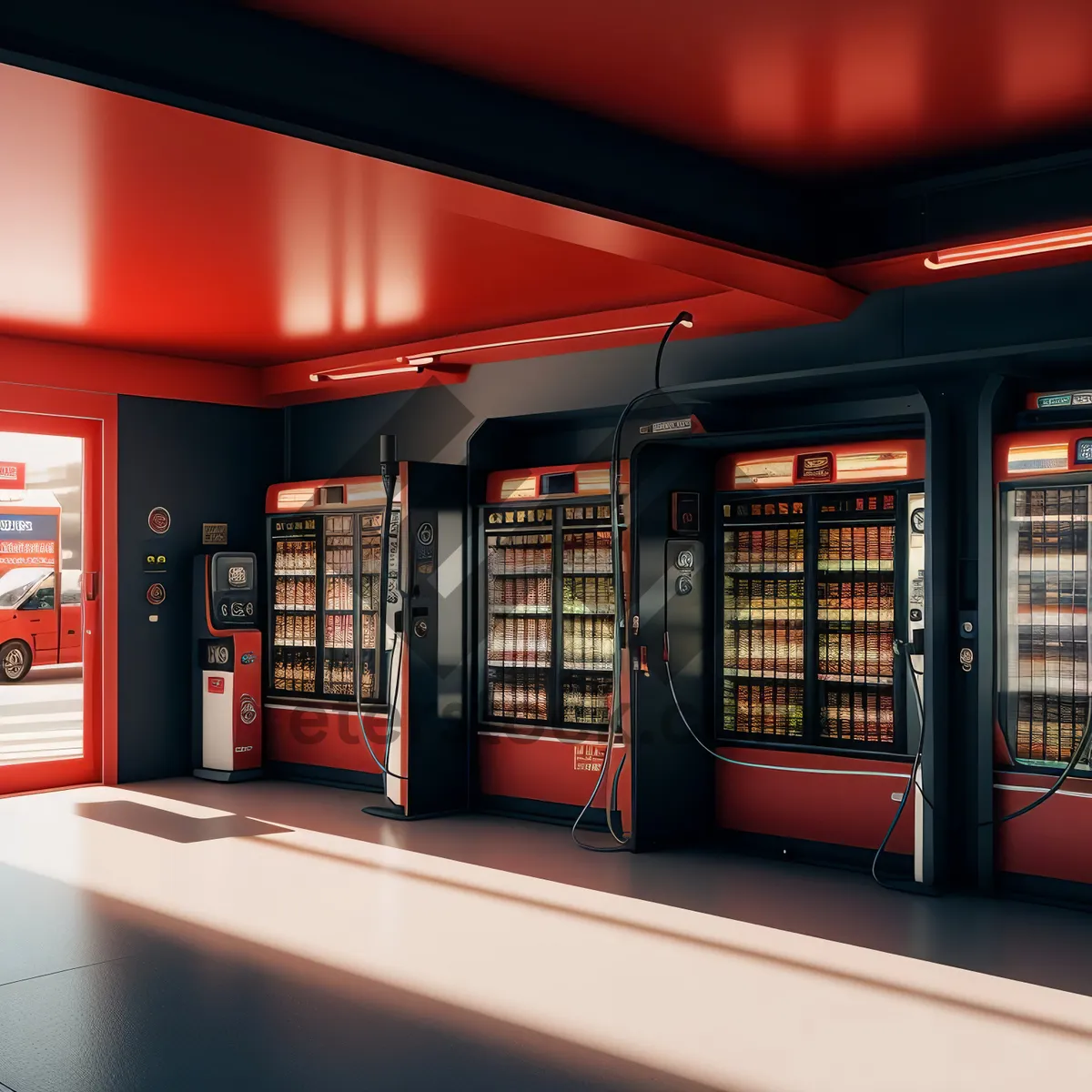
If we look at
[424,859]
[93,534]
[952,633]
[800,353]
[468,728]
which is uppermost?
[800,353]

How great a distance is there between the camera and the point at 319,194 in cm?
485

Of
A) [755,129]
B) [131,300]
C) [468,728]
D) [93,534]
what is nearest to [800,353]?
[755,129]

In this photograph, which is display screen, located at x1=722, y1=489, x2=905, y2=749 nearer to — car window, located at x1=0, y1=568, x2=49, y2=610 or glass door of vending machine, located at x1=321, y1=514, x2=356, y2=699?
glass door of vending machine, located at x1=321, y1=514, x2=356, y2=699

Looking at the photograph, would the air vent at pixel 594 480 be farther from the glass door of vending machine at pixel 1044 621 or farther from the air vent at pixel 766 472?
the glass door of vending machine at pixel 1044 621

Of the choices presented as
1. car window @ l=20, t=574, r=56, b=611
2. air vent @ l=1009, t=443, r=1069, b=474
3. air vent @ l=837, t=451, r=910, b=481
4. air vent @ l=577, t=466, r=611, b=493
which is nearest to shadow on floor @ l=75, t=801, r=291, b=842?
air vent @ l=577, t=466, r=611, b=493

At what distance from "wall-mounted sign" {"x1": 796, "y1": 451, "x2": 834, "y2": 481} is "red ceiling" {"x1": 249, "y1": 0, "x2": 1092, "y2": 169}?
199cm

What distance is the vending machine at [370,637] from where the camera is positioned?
24.7 feet

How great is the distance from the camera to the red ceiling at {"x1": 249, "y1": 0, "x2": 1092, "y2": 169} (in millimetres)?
3521

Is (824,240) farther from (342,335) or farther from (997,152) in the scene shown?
(342,335)

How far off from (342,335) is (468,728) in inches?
108

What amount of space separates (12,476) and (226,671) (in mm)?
2115

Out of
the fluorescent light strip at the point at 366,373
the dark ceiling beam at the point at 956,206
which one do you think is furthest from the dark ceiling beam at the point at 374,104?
the fluorescent light strip at the point at 366,373

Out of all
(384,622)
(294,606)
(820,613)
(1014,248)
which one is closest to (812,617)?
(820,613)

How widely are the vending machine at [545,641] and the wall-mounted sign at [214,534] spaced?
266 centimetres
